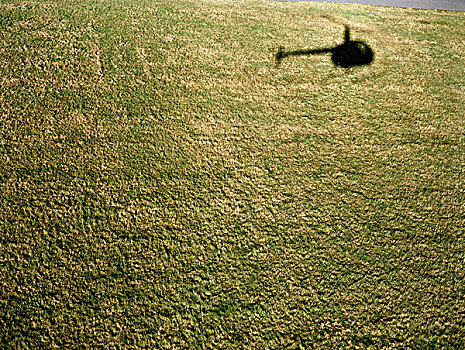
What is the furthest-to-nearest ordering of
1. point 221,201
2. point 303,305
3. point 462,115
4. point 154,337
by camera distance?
point 462,115, point 221,201, point 303,305, point 154,337

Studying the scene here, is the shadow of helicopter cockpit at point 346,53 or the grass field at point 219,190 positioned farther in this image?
the shadow of helicopter cockpit at point 346,53

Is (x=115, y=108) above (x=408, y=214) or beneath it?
above

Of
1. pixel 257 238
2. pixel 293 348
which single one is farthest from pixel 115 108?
pixel 293 348

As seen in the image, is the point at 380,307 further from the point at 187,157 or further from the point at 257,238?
the point at 187,157

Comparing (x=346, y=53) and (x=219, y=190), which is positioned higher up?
(x=346, y=53)

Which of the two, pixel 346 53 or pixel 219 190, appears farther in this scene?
pixel 346 53
